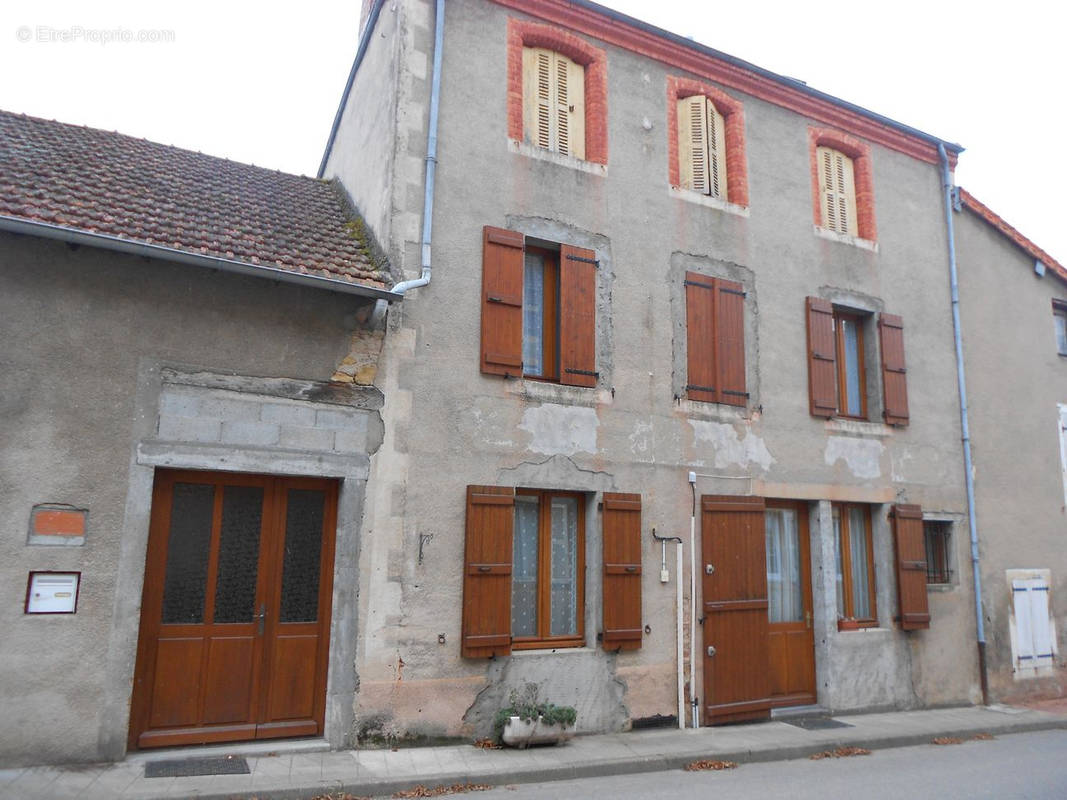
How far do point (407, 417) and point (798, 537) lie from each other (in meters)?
5.19

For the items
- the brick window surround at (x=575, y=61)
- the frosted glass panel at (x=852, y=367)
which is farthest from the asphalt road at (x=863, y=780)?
the brick window surround at (x=575, y=61)

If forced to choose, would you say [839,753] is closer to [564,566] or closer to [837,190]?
[564,566]

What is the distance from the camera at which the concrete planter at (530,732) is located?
7.06 metres

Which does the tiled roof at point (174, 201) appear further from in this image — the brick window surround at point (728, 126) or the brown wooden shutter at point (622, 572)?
the brick window surround at point (728, 126)

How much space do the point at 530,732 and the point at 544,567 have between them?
Result: 1573 mm

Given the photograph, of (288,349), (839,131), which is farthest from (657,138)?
(288,349)

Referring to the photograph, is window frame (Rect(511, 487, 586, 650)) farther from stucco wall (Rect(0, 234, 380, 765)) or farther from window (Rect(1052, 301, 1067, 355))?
window (Rect(1052, 301, 1067, 355))

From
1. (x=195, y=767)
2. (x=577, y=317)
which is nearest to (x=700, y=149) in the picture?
(x=577, y=317)

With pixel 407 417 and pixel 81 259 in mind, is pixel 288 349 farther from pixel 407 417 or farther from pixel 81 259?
pixel 81 259

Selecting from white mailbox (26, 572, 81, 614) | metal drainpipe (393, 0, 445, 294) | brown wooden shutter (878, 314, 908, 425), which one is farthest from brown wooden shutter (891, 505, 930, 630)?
white mailbox (26, 572, 81, 614)

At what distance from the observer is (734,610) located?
873 centimetres

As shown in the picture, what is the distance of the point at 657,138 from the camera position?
9.42 metres

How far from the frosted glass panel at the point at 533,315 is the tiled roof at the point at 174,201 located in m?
1.72

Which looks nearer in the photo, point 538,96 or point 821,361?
point 538,96
